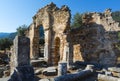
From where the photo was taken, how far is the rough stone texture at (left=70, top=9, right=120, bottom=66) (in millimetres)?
19281

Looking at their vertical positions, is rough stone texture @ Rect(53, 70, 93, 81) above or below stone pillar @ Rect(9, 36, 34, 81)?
below

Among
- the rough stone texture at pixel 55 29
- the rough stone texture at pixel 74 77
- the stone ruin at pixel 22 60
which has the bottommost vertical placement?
the rough stone texture at pixel 74 77

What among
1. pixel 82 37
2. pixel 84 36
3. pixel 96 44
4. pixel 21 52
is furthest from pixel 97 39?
pixel 21 52

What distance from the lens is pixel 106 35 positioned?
19453mm

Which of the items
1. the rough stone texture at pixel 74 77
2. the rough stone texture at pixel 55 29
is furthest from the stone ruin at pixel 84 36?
the rough stone texture at pixel 74 77

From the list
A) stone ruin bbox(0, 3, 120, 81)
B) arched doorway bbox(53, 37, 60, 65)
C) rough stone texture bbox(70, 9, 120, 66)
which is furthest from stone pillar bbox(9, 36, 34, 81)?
arched doorway bbox(53, 37, 60, 65)

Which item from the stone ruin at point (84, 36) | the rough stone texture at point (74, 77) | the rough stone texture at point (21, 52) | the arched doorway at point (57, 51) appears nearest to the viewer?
the rough stone texture at point (74, 77)

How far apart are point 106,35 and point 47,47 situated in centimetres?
577

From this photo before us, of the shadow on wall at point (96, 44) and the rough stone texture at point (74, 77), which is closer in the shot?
the rough stone texture at point (74, 77)

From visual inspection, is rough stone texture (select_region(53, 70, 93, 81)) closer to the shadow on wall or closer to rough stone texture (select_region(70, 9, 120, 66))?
rough stone texture (select_region(70, 9, 120, 66))

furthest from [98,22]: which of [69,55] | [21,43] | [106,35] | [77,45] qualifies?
[21,43]

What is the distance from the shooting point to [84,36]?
68.7ft

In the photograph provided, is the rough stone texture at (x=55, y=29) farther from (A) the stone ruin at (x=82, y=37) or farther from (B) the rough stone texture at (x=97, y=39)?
(B) the rough stone texture at (x=97, y=39)

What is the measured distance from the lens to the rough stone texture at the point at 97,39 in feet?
63.3
